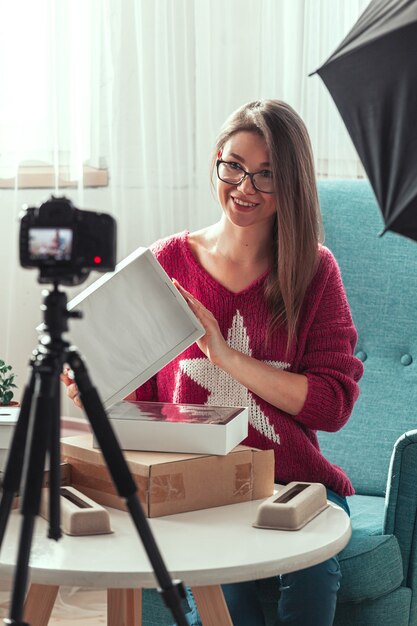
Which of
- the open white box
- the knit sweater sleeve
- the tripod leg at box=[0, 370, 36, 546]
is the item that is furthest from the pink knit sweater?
the tripod leg at box=[0, 370, 36, 546]

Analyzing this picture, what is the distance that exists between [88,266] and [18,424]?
0.19 m

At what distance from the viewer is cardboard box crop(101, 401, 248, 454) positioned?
1.55 meters

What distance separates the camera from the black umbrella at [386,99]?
136 cm

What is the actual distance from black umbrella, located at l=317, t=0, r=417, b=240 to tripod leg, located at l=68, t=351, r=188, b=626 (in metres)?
0.51

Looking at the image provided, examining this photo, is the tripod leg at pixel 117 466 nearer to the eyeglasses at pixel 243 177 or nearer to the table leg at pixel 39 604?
the table leg at pixel 39 604

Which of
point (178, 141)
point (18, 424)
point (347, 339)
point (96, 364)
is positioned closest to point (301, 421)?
point (347, 339)

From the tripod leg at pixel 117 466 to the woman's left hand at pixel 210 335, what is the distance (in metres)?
0.66

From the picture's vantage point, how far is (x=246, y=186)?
183 cm

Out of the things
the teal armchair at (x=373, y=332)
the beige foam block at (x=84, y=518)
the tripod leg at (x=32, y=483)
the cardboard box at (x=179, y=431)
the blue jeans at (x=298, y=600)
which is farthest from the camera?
the teal armchair at (x=373, y=332)

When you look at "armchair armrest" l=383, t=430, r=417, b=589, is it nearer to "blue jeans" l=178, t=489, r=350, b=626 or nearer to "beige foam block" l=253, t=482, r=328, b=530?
"blue jeans" l=178, t=489, r=350, b=626

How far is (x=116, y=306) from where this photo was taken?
1635mm

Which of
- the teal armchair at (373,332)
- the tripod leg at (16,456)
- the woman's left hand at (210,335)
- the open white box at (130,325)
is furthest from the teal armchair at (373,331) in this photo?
the tripod leg at (16,456)

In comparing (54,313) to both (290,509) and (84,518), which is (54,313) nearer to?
(84,518)

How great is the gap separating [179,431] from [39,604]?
357 millimetres
